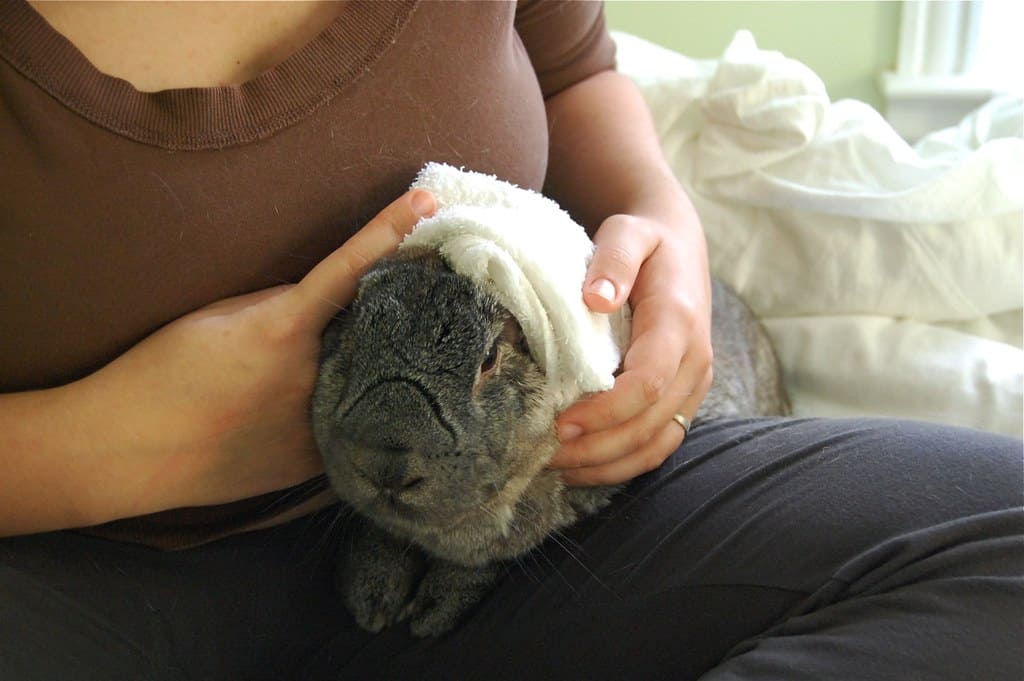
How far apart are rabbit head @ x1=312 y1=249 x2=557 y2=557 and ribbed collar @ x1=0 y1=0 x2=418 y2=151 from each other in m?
0.18

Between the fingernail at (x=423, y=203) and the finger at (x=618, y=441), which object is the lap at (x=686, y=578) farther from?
the fingernail at (x=423, y=203)

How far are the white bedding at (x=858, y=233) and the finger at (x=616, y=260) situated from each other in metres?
0.49

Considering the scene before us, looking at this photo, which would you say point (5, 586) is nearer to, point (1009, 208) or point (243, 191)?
point (243, 191)

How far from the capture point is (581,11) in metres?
1.22

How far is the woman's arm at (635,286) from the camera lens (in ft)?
2.94

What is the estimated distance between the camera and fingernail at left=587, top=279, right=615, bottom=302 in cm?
86

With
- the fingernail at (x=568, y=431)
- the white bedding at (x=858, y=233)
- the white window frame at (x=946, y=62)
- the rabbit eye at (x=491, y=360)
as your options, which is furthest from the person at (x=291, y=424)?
the white window frame at (x=946, y=62)

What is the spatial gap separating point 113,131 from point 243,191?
12cm

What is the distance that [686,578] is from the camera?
0.84 meters

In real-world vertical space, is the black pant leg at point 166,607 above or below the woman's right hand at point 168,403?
below

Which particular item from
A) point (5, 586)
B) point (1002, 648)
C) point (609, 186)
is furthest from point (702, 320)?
point (5, 586)

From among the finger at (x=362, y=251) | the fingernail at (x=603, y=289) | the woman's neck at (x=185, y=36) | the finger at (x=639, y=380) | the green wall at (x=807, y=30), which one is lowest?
the finger at (x=639, y=380)

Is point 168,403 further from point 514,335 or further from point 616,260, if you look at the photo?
point 616,260

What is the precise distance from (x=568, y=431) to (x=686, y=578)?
0.56 ft
